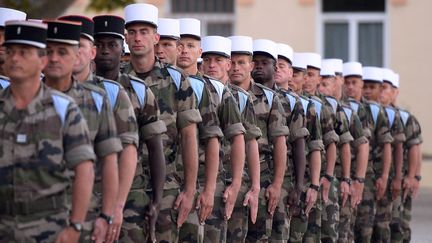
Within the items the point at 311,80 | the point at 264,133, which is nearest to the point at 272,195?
the point at 264,133

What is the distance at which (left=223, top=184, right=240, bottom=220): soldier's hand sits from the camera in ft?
38.9

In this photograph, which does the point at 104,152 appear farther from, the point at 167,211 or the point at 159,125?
the point at 167,211

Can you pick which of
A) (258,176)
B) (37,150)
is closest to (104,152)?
(37,150)

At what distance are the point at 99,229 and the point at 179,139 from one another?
2.20 metres

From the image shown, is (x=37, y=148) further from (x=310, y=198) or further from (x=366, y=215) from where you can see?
(x=366, y=215)

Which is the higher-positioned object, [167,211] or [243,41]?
[243,41]

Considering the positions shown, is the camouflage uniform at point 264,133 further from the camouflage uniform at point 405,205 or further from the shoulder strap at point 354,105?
the camouflage uniform at point 405,205

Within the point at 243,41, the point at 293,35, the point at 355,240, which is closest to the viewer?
the point at 243,41

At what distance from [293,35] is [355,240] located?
12.2 metres

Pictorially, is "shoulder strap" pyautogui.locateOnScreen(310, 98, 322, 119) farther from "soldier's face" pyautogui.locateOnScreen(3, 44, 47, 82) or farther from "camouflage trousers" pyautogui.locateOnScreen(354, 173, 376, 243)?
"soldier's face" pyautogui.locateOnScreen(3, 44, 47, 82)

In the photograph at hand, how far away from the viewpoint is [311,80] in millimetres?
16219

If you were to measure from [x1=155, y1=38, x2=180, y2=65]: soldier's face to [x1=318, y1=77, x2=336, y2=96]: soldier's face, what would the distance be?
17.0 feet

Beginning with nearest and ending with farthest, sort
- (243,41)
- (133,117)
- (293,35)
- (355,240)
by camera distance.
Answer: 1. (133,117)
2. (243,41)
3. (355,240)
4. (293,35)

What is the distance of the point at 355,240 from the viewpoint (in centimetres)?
1750
